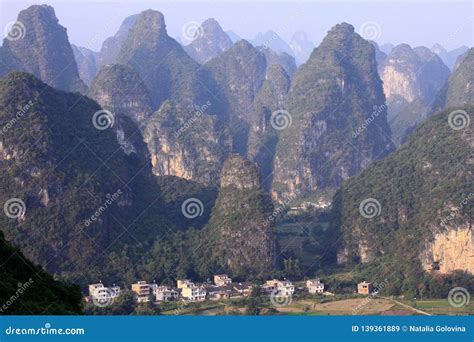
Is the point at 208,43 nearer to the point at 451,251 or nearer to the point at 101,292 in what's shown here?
the point at 451,251

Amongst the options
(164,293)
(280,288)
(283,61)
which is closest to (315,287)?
(280,288)

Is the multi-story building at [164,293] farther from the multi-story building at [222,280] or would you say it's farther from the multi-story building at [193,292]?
the multi-story building at [222,280]

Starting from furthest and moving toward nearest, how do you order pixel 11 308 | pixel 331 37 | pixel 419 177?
Result: pixel 331 37 < pixel 419 177 < pixel 11 308

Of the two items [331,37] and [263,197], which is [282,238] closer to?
[263,197]

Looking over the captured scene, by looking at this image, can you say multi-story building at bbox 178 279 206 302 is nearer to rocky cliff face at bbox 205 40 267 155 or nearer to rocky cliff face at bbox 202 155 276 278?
rocky cliff face at bbox 202 155 276 278

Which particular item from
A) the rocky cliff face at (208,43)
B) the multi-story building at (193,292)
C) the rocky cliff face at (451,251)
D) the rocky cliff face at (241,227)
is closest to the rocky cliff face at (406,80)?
the rocky cliff face at (208,43)

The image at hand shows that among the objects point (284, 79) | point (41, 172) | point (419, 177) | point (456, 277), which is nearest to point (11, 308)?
point (41, 172)
